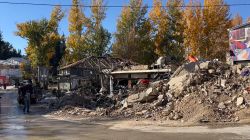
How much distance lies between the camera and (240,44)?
3052 centimetres

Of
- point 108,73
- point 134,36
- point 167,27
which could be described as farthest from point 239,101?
point 134,36

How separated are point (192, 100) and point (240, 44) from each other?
12690 mm

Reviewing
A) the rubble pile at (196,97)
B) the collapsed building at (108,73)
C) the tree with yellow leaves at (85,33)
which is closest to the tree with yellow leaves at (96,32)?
the tree with yellow leaves at (85,33)

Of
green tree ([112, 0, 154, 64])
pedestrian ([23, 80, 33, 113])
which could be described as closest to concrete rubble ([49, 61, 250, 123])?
pedestrian ([23, 80, 33, 113])

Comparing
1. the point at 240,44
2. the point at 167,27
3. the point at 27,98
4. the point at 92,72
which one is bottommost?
the point at 27,98

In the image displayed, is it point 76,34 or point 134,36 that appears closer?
point 134,36

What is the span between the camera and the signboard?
2977 cm

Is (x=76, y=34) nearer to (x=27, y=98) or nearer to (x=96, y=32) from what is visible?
(x=96, y=32)


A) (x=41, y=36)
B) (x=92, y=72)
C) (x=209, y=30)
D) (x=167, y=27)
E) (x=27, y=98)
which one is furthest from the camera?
(x=41, y=36)

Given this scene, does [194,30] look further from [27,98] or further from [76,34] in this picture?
[27,98]

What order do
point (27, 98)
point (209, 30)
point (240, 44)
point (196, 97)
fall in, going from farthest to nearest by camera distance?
point (209, 30) < point (240, 44) < point (27, 98) < point (196, 97)

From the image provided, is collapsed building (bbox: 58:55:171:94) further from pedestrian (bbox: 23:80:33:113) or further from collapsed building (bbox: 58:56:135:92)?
pedestrian (bbox: 23:80:33:113)

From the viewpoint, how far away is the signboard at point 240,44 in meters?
29.8

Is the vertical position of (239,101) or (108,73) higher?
(108,73)
